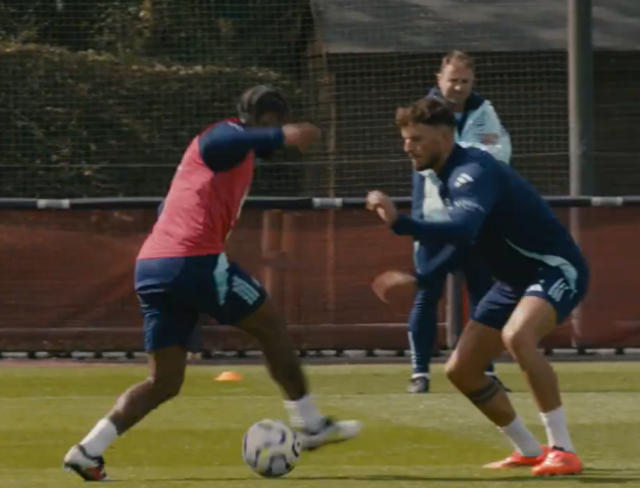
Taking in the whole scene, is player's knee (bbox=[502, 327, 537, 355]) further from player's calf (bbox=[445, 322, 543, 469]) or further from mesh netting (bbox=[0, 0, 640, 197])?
mesh netting (bbox=[0, 0, 640, 197])

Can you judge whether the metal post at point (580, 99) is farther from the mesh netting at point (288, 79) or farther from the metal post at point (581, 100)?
the mesh netting at point (288, 79)

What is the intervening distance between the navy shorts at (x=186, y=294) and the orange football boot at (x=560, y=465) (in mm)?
1411

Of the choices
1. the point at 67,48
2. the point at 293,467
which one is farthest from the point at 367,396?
the point at 67,48

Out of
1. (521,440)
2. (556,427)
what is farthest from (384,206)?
(521,440)

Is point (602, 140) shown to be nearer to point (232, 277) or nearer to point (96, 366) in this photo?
point (96, 366)

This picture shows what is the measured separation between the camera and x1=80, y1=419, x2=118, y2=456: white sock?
7.59 metres

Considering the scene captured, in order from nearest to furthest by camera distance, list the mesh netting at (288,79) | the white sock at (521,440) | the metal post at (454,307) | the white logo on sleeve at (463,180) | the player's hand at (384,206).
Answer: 1. the player's hand at (384,206)
2. the white logo on sleeve at (463,180)
3. the white sock at (521,440)
4. the metal post at (454,307)
5. the mesh netting at (288,79)

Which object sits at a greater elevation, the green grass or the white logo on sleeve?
the white logo on sleeve

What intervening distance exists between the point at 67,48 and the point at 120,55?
0.68 metres

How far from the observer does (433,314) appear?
432 inches

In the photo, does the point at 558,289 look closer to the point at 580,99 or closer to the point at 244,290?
the point at 244,290

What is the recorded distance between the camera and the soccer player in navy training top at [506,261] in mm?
7509

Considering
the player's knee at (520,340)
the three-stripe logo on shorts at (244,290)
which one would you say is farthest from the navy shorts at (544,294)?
the three-stripe logo on shorts at (244,290)

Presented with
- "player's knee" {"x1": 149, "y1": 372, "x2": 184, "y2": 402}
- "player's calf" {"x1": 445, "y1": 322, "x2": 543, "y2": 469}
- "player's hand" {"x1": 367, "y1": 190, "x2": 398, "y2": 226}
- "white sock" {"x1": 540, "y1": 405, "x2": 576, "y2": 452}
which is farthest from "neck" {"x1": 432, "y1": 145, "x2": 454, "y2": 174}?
"player's knee" {"x1": 149, "y1": 372, "x2": 184, "y2": 402}
